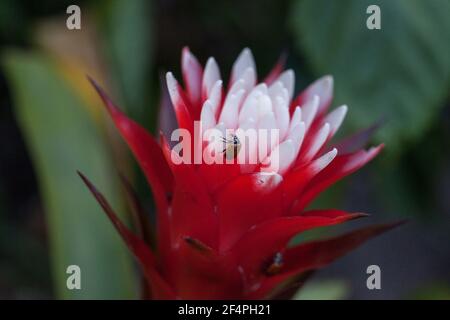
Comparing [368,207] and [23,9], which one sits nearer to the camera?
[23,9]

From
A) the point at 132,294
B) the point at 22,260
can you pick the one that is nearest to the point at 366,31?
the point at 132,294

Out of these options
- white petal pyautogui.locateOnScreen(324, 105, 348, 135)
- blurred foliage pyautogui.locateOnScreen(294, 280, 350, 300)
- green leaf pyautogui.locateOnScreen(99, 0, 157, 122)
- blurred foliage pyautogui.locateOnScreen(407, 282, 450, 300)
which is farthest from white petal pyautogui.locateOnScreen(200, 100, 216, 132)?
green leaf pyautogui.locateOnScreen(99, 0, 157, 122)

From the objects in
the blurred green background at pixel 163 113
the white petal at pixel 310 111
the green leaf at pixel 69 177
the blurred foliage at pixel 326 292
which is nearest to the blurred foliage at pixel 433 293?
the blurred green background at pixel 163 113

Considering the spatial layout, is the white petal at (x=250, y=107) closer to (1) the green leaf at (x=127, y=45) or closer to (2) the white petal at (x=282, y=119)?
(2) the white petal at (x=282, y=119)

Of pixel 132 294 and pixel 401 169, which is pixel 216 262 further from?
pixel 401 169

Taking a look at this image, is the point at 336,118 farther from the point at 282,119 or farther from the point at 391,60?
the point at 391,60

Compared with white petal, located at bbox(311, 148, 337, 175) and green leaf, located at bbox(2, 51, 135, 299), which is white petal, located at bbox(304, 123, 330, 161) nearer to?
white petal, located at bbox(311, 148, 337, 175)
